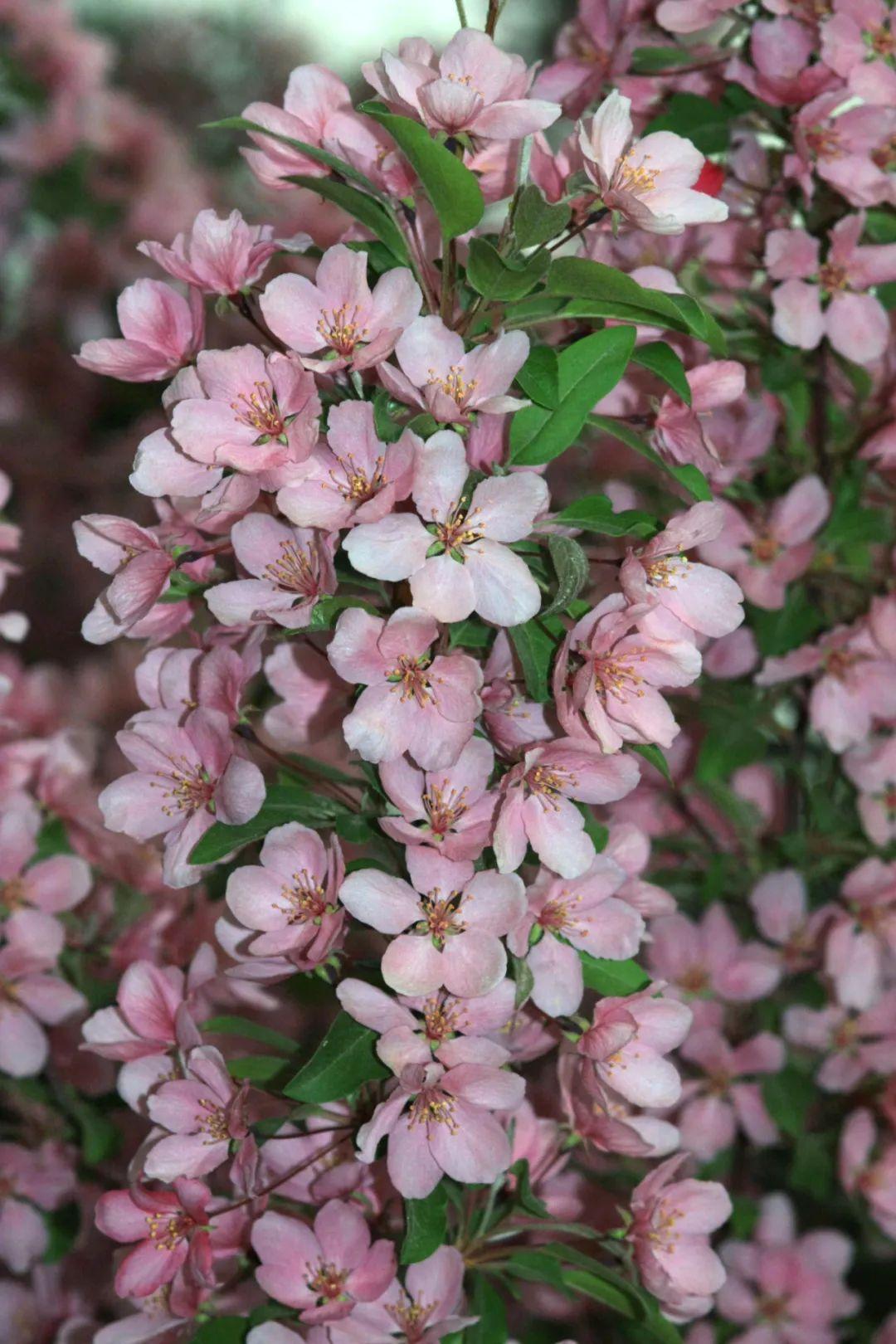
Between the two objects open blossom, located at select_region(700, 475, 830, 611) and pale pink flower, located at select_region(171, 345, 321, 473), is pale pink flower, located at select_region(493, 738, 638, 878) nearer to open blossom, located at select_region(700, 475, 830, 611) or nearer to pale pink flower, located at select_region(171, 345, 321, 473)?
pale pink flower, located at select_region(171, 345, 321, 473)

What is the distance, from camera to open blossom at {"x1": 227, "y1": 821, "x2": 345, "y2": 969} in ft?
2.36

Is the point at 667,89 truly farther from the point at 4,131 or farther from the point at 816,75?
the point at 4,131

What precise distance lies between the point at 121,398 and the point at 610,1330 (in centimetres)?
136

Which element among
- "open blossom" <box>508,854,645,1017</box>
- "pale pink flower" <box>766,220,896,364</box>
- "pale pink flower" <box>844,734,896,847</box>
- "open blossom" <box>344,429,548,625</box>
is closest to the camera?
"open blossom" <box>344,429,548,625</box>

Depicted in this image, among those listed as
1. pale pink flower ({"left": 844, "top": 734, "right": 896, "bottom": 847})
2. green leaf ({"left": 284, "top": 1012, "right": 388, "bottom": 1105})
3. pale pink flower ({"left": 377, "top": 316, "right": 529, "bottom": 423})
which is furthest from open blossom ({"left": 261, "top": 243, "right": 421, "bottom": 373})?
pale pink flower ({"left": 844, "top": 734, "right": 896, "bottom": 847})

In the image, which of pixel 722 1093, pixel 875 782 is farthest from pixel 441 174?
pixel 722 1093

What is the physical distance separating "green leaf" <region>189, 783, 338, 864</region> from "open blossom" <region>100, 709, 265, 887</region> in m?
0.01

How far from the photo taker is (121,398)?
2035 mm

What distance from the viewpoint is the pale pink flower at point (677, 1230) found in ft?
2.65

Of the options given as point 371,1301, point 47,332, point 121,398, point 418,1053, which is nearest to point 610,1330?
point 371,1301

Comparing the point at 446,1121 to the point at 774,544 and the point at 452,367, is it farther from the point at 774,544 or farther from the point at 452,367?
the point at 774,544

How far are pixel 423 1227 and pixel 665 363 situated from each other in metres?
0.46

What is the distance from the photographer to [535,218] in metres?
0.68

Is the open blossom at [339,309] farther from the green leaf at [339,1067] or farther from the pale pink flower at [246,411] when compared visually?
the green leaf at [339,1067]
